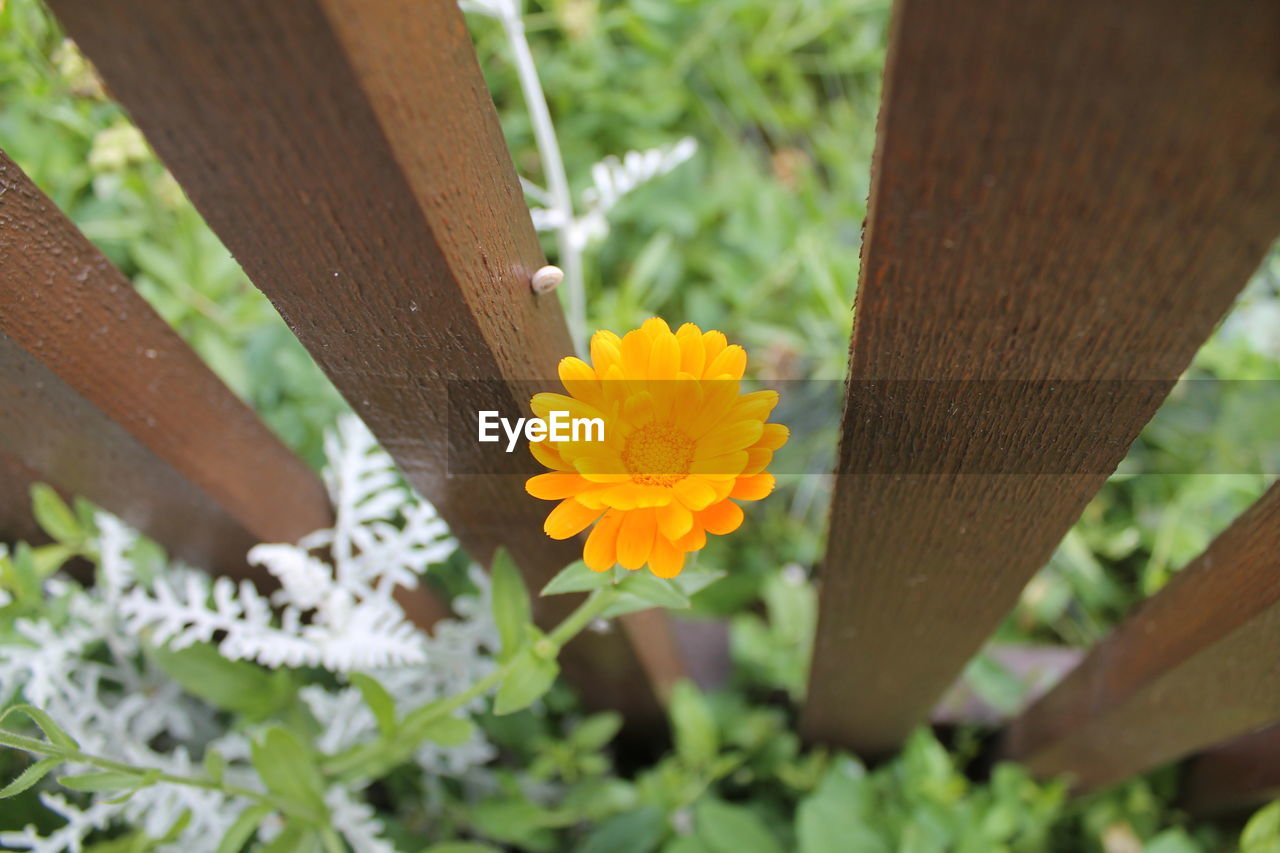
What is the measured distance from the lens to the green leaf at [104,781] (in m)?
0.56

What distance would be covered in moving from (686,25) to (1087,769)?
4.74ft

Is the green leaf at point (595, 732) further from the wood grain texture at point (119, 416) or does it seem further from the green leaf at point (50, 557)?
the green leaf at point (50, 557)

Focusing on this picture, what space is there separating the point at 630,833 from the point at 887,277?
815mm

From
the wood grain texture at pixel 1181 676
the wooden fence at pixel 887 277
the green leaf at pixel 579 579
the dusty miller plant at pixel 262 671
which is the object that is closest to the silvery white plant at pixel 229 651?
the dusty miller plant at pixel 262 671

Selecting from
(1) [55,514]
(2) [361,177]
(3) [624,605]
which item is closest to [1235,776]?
(3) [624,605]

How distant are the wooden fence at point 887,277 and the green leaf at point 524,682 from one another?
0.37 ft

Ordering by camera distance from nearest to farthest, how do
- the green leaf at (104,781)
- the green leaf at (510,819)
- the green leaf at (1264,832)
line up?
the green leaf at (104,781)
the green leaf at (1264,832)
the green leaf at (510,819)

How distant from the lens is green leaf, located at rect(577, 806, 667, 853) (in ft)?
3.16

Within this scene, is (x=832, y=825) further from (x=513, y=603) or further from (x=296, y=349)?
(x=296, y=349)

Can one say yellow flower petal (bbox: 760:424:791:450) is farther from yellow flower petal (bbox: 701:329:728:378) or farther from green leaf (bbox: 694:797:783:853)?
green leaf (bbox: 694:797:783:853)

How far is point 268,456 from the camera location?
803 mm

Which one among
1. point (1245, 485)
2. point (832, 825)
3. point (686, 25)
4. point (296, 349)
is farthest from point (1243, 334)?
point (296, 349)

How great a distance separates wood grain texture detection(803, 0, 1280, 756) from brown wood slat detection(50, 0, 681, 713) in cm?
20

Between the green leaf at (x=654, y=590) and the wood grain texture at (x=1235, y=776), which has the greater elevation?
the green leaf at (x=654, y=590)
